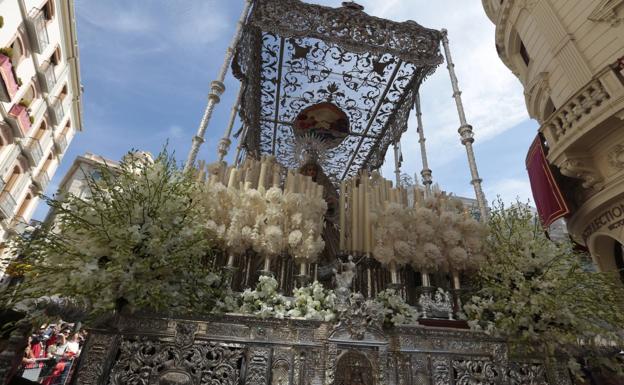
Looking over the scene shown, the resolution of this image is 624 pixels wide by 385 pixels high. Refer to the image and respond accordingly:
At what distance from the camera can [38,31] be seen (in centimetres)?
1513

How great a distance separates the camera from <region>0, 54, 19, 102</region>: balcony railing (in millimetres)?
12026

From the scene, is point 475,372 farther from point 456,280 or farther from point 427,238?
point 427,238

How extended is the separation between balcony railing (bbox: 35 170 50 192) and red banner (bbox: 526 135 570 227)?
24.0 meters

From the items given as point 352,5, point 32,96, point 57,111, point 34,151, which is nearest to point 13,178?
point 34,151

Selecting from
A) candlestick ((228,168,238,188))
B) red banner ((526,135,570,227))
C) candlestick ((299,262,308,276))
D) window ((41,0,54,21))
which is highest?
window ((41,0,54,21))

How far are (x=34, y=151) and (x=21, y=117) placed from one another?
10.3 feet

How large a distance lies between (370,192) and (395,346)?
2.31m

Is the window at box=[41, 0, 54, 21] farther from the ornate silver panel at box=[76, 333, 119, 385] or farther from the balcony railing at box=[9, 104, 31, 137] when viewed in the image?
the ornate silver panel at box=[76, 333, 119, 385]

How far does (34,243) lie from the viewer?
272 cm

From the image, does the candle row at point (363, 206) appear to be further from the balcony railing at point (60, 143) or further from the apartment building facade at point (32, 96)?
the balcony railing at point (60, 143)

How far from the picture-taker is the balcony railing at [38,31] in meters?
14.5

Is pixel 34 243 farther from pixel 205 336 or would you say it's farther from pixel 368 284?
pixel 368 284

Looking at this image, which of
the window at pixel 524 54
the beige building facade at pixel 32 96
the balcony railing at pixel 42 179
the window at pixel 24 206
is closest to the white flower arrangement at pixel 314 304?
the window at pixel 524 54

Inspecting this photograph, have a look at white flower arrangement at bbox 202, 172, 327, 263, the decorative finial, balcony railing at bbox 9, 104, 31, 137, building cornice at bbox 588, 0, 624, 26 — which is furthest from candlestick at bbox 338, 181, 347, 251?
balcony railing at bbox 9, 104, 31, 137
